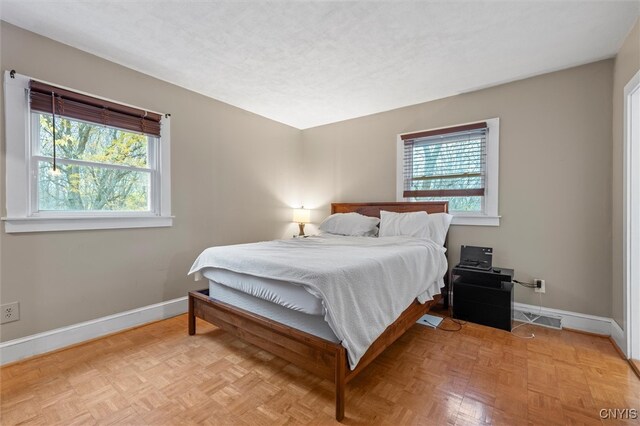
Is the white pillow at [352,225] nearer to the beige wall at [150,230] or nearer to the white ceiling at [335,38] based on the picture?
the beige wall at [150,230]

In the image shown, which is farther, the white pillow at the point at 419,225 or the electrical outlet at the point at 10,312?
the white pillow at the point at 419,225

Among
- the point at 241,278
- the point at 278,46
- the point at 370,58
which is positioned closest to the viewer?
the point at 241,278

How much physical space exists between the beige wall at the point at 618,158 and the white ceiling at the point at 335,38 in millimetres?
154

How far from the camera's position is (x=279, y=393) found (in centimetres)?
169

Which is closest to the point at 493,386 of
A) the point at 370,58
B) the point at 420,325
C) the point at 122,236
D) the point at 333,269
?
the point at 420,325

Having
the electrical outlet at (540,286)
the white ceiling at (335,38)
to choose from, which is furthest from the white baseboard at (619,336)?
the white ceiling at (335,38)

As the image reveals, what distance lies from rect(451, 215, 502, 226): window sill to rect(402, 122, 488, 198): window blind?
256 millimetres

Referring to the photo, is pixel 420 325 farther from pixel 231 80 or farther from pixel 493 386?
pixel 231 80

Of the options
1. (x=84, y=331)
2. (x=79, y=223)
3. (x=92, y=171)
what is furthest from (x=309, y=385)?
(x=92, y=171)

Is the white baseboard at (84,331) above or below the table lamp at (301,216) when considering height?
below

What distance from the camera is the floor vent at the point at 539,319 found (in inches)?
104

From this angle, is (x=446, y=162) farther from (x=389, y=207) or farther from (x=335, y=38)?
(x=335, y=38)

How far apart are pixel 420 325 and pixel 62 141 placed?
138 inches

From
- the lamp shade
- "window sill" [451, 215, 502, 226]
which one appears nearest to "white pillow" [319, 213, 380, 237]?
the lamp shade
